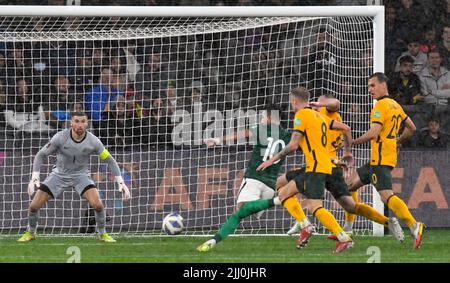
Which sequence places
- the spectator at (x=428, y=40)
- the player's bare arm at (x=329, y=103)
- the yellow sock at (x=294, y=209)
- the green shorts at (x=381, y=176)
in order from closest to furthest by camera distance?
the yellow sock at (x=294, y=209), the green shorts at (x=381, y=176), the player's bare arm at (x=329, y=103), the spectator at (x=428, y=40)

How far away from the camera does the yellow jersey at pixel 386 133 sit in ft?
47.3

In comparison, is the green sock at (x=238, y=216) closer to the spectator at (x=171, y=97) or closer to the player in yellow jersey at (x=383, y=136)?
the player in yellow jersey at (x=383, y=136)

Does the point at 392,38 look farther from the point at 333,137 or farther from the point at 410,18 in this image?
the point at 333,137

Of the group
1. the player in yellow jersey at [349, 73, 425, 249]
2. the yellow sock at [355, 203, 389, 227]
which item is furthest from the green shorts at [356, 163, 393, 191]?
the yellow sock at [355, 203, 389, 227]

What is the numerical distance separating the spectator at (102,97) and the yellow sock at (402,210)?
502cm

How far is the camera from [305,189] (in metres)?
13.9

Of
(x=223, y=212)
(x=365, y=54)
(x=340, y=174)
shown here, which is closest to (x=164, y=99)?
(x=223, y=212)

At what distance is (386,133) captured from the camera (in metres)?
14.6

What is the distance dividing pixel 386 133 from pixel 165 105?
4.22m

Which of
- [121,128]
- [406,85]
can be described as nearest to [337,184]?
[121,128]

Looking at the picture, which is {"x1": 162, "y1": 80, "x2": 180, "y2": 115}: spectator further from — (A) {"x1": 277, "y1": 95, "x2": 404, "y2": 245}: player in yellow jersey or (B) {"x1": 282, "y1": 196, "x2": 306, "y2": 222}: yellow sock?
(B) {"x1": 282, "y1": 196, "x2": 306, "y2": 222}: yellow sock

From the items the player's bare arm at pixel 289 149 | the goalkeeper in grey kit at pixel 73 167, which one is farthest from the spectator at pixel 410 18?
the player's bare arm at pixel 289 149

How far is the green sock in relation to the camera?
1339 centimetres

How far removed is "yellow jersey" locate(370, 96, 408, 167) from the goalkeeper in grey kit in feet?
10.4
